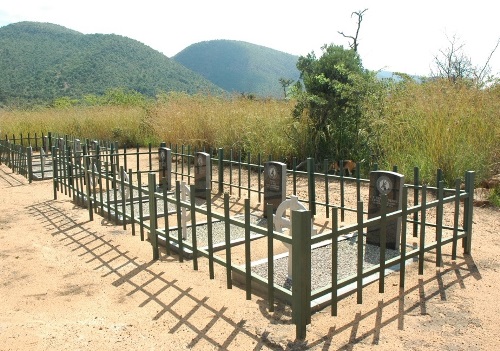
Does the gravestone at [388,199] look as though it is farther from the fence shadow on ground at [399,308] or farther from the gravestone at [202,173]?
the gravestone at [202,173]

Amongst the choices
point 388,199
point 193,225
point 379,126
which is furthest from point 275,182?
point 379,126

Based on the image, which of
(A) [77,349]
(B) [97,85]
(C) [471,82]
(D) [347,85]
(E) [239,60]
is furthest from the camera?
(E) [239,60]

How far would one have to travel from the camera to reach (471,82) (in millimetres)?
8539

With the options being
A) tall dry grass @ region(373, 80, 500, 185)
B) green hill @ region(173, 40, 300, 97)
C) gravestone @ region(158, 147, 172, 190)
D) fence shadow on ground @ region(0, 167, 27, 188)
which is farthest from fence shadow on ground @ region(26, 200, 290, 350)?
green hill @ region(173, 40, 300, 97)

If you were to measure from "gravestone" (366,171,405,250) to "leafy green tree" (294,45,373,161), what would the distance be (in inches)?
190

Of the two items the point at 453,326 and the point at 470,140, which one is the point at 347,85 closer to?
the point at 470,140

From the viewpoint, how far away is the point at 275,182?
5.97m

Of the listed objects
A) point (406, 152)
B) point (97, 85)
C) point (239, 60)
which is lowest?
point (406, 152)

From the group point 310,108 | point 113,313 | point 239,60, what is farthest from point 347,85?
point 239,60

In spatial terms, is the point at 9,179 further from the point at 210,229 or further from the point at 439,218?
the point at 439,218

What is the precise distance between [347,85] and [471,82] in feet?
7.99

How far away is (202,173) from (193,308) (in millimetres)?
4368

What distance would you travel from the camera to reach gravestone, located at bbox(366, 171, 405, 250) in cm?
455

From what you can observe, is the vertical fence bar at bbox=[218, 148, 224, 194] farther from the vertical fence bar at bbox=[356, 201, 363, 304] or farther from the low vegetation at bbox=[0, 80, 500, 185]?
the vertical fence bar at bbox=[356, 201, 363, 304]
